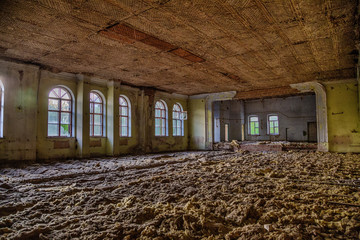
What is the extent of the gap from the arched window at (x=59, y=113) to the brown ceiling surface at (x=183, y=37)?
958 mm

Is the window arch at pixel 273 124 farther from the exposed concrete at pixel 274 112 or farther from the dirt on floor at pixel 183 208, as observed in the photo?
the dirt on floor at pixel 183 208

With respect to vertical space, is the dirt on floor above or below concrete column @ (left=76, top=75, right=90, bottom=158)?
below

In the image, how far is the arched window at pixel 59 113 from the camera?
8211 mm

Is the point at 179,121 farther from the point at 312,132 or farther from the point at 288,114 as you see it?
the point at 312,132

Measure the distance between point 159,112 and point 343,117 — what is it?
827 cm

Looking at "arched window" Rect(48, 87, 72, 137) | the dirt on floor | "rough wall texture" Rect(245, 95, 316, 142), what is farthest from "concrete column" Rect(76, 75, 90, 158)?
"rough wall texture" Rect(245, 95, 316, 142)

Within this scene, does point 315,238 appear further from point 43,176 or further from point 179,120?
point 179,120

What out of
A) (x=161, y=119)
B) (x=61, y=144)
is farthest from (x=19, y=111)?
(x=161, y=119)

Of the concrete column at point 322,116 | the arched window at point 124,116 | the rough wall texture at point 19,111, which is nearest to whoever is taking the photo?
the rough wall texture at point 19,111

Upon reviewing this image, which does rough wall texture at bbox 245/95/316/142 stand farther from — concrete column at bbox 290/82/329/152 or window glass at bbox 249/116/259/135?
concrete column at bbox 290/82/329/152

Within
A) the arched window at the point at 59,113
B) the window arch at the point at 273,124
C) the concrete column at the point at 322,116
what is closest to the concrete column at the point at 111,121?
the arched window at the point at 59,113

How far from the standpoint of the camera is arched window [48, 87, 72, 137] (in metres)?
8.21

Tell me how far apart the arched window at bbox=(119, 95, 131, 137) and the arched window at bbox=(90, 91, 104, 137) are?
0.95 meters

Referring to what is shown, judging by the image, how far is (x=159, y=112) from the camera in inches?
488
